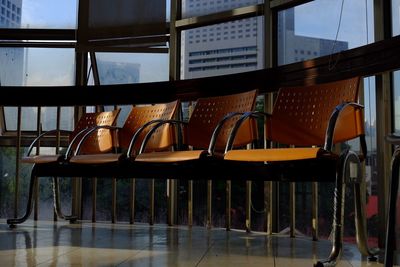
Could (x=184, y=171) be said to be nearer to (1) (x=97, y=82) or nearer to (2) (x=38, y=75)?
(1) (x=97, y=82)

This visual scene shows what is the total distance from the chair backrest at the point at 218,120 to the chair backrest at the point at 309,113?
16 cm

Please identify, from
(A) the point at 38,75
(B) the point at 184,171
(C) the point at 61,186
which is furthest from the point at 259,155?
(A) the point at 38,75

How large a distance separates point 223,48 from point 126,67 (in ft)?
3.70

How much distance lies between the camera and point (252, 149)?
230cm

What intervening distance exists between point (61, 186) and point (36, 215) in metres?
0.37

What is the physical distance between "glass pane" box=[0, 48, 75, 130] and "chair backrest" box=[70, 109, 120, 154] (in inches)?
47.9

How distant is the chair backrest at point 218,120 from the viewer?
278cm

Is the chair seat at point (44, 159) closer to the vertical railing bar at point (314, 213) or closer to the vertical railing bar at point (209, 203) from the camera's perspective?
the vertical railing bar at point (209, 203)

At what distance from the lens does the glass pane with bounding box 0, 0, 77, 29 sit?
5004 mm

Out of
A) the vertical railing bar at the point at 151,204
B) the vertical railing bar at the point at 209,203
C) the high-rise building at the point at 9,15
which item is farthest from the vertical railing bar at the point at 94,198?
the high-rise building at the point at 9,15

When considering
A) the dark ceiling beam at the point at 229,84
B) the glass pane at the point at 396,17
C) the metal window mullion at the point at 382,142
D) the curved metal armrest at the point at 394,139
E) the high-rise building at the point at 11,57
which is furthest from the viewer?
the high-rise building at the point at 11,57

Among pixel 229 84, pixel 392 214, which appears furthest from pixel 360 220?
pixel 229 84

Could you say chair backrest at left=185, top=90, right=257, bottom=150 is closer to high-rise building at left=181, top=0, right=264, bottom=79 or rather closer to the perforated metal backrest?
the perforated metal backrest

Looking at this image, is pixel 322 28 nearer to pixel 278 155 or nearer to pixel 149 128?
pixel 149 128
